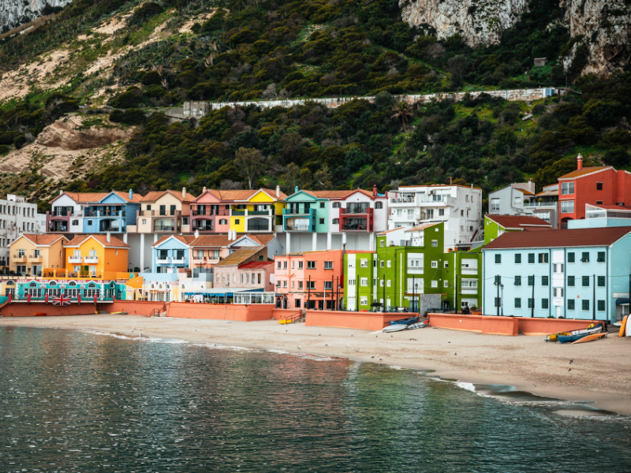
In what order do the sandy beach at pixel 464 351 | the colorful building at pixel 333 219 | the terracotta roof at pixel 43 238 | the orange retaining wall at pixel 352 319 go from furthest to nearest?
the terracotta roof at pixel 43 238 < the colorful building at pixel 333 219 < the orange retaining wall at pixel 352 319 < the sandy beach at pixel 464 351

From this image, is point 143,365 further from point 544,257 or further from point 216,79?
point 216,79

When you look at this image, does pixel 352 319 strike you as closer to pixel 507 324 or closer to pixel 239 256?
pixel 507 324

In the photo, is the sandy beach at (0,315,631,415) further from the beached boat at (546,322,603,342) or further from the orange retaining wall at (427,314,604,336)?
the orange retaining wall at (427,314,604,336)

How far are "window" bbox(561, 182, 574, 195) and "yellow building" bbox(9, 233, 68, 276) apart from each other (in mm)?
61887

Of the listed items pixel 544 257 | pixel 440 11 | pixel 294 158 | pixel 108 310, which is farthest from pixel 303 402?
pixel 440 11

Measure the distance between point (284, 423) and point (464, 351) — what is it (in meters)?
20.7

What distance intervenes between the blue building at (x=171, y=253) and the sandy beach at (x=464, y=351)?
18495 millimetres

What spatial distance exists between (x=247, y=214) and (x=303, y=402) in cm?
6288

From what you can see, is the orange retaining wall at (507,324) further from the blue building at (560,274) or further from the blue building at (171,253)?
the blue building at (171,253)

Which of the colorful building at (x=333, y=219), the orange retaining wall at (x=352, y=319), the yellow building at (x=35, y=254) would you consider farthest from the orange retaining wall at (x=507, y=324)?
the yellow building at (x=35, y=254)

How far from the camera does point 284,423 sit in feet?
104

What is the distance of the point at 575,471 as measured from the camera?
82.9 ft

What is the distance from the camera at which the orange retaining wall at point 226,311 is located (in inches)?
2901

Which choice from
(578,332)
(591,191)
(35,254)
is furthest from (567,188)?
(35,254)
